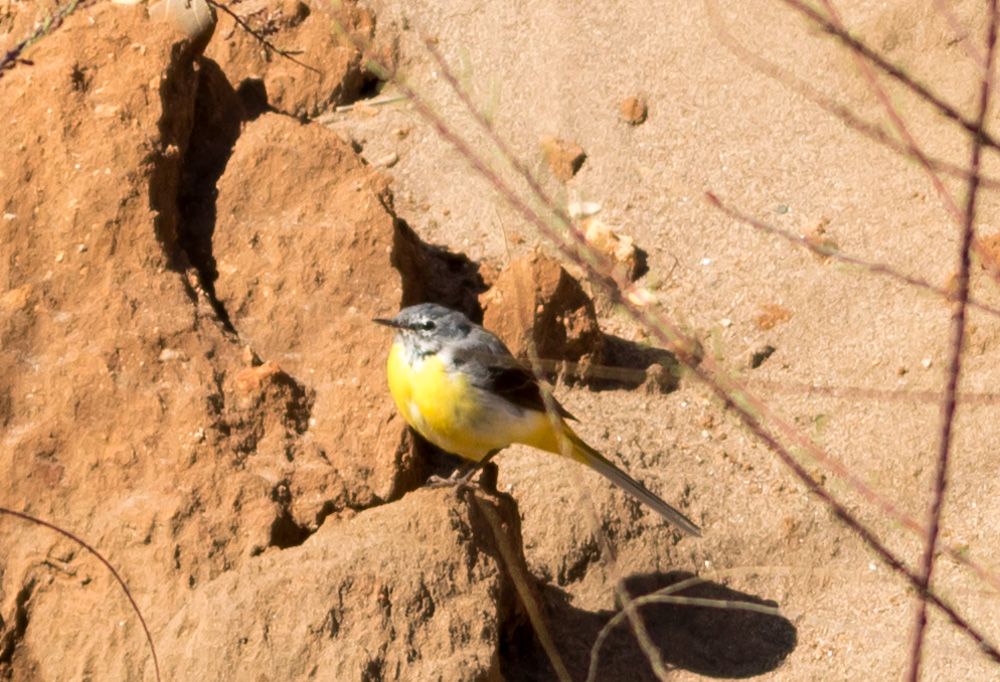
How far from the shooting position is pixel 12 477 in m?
4.59

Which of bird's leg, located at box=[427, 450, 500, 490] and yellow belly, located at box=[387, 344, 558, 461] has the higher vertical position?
yellow belly, located at box=[387, 344, 558, 461]

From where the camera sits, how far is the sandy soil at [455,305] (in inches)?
168

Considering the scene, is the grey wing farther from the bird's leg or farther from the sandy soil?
the sandy soil

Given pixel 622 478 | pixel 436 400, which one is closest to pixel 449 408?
pixel 436 400

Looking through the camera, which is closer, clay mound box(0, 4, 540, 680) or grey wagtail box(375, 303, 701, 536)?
clay mound box(0, 4, 540, 680)

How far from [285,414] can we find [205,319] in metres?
0.64

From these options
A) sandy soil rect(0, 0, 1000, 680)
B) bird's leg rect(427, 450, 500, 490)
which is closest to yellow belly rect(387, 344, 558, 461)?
bird's leg rect(427, 450, 500, 490)

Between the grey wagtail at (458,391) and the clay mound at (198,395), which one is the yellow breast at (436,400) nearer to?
the grey wagtail at (458,391)

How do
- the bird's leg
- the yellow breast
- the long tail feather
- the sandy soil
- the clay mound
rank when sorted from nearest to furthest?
the clay mound
the sandy soil
the yellow breast
the bird's leg
the long tail feather

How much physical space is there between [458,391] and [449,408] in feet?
0.30

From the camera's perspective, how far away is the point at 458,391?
16.2 ft

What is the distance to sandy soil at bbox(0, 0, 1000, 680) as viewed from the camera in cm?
427

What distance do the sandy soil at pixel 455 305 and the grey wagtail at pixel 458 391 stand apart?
31cm

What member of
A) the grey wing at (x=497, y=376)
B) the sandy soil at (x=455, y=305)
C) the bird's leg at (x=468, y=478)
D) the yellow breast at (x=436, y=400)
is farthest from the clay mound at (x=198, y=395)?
the grey wing at (x=497, y=376)
